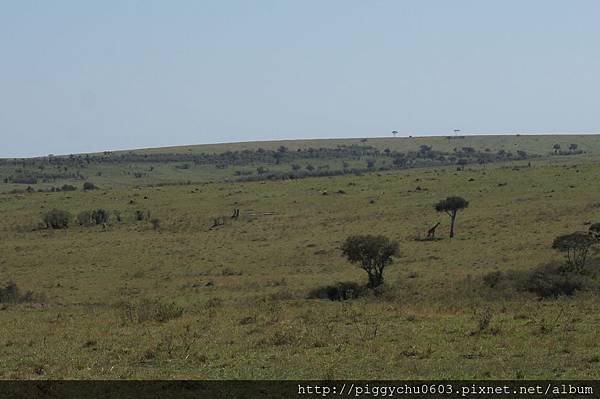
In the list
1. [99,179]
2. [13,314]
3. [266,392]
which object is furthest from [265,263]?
[99,179]

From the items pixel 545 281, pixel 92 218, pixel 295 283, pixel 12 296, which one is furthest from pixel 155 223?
pixel 545 281

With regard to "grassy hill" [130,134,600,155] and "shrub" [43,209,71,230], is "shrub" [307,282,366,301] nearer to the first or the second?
"shrub" [43,209,71,230]

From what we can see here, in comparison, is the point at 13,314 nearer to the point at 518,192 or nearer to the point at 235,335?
the point at 235,335

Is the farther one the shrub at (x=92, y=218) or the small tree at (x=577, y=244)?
the shrub at (x=92, y=218)

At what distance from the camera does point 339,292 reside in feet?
106

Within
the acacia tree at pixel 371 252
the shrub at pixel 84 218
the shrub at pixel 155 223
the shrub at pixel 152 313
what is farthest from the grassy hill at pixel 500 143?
the shrub at pixel 152 313

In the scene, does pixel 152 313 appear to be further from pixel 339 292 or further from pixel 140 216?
pixel 140 216

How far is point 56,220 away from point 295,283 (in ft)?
108

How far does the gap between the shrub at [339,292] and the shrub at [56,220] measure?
3629 cm

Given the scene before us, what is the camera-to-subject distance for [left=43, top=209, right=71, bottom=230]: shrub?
63719 mm

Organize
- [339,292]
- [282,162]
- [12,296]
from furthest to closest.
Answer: [282,162] < [12,296] < [339,292]

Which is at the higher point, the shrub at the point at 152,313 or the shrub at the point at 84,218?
the shrub at the point at 152,313

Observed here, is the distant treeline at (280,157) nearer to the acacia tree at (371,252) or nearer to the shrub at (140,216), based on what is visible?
the shrub at (140,216)

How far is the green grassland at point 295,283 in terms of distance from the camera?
15180 millimetres
